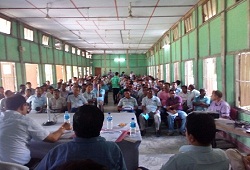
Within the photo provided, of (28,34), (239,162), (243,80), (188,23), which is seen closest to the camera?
(239,162)

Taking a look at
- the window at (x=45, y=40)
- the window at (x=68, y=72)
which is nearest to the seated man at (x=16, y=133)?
the window at (x=45, y=40)

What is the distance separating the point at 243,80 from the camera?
4.61 metres

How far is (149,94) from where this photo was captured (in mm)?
6398

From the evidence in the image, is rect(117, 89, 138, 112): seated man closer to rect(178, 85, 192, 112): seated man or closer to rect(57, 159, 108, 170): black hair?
rect(178, 85, 192, 112): seated man

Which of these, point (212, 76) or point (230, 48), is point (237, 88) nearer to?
point (230, 48)

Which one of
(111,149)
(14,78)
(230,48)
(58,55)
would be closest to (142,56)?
(58,55)

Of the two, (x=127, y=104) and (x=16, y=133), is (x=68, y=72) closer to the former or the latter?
(x=127, y=104)

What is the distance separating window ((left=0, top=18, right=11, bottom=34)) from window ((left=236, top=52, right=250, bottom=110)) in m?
6.76

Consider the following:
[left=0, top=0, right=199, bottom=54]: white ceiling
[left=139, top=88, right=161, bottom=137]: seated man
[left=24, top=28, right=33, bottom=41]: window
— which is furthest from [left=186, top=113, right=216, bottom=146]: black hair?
[left=24, top=28, right=33, bottom=41]: window

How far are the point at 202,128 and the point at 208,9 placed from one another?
5.51m

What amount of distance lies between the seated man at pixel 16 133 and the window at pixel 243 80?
12.3ft

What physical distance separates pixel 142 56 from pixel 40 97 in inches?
779

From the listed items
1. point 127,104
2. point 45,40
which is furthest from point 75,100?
point 45,40

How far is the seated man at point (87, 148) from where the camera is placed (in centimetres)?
149
